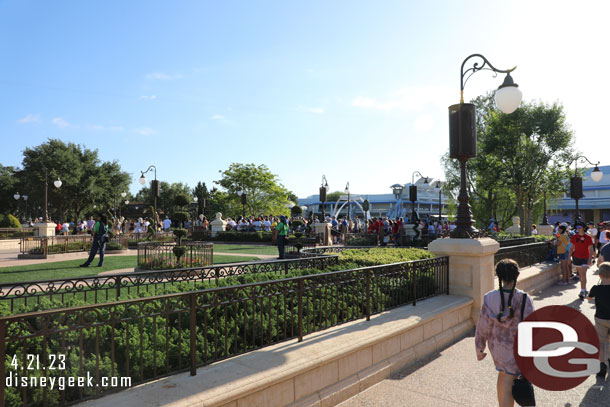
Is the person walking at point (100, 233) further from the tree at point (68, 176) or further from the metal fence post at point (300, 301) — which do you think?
the tree at point (68, 176)

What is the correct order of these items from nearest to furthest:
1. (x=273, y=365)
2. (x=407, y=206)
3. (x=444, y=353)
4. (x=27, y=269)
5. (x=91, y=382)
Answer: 1. (x=91, y=382)
2. (x=273, y=365)
3. (x=444, y=353)
4. (x=27, y=269)
5. (x=407, y=206)

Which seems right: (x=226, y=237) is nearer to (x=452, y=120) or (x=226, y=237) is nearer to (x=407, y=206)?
(x=452, y=120)

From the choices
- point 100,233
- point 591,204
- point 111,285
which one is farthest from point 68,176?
point 591,204

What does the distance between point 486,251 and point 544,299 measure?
4265 millimetres

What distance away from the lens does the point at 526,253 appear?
1219cm

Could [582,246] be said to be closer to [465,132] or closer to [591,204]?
[465,132]

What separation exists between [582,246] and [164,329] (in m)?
10.5

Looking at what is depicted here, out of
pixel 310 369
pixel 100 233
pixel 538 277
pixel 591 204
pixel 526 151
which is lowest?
pixel 538 277

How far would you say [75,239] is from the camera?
64.2 ft

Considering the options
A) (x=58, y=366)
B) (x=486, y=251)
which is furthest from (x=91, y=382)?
(x=486, y=251)

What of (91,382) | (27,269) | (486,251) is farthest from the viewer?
(27,269)

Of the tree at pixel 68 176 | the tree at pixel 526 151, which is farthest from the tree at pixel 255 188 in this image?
the tree at pixel 526 151

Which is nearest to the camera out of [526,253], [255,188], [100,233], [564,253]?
[526,253]

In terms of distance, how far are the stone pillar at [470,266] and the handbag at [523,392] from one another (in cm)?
423
